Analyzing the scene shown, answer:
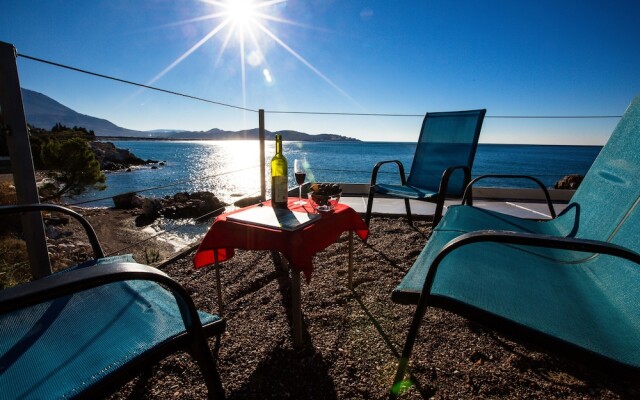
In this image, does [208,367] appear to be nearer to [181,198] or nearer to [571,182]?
[571,182]

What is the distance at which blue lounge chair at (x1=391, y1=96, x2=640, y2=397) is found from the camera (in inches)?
29.4

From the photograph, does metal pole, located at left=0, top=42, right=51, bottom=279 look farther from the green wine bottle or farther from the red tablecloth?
the green wine bottle

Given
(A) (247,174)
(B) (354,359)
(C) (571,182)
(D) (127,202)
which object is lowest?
(A) (247,174)

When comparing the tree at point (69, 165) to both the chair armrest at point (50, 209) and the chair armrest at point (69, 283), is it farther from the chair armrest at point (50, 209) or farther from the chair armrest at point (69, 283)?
the chair armrest at point (69, 283)

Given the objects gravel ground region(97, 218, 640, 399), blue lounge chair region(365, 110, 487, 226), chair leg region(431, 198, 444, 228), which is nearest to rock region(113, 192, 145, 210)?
blue lounge chair region(365, 110, 487, 226)

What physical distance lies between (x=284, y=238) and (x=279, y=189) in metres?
0.44

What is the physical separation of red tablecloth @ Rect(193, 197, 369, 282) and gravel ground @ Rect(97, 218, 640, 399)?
0.40 m

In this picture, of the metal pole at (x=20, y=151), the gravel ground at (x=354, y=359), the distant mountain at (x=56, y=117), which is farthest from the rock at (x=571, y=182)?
the distant mountain at (x=56, y=117)

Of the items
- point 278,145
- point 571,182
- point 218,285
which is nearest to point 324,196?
point 278,145

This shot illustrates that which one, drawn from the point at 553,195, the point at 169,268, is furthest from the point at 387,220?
the point at 553,195

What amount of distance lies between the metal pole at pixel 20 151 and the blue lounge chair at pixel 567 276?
181 cm

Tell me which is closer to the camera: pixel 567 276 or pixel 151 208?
pixel 567 276

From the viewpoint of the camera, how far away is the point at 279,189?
165 centimetres

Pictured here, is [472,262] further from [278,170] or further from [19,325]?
[19,325]
